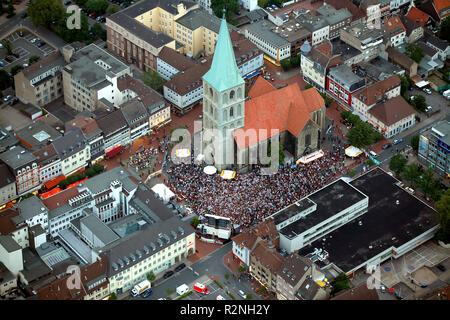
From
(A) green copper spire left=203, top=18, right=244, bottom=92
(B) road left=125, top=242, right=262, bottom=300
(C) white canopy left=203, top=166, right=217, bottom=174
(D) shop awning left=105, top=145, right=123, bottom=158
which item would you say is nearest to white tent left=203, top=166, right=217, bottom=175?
(C) white canopy left=203, top=166, right=217, bottom=174

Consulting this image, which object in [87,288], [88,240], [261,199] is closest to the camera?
[87,288]

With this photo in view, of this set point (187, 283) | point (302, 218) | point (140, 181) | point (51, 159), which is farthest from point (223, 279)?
point (51, 159)

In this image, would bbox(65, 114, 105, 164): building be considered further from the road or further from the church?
the road

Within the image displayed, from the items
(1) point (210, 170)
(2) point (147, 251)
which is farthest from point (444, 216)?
(2) point (147, 251)

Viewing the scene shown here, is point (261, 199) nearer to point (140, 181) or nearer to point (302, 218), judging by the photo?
point (302, 218)

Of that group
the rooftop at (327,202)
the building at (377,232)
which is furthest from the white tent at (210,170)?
the building at (377,232)

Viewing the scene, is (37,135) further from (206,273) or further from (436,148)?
(436,148)
